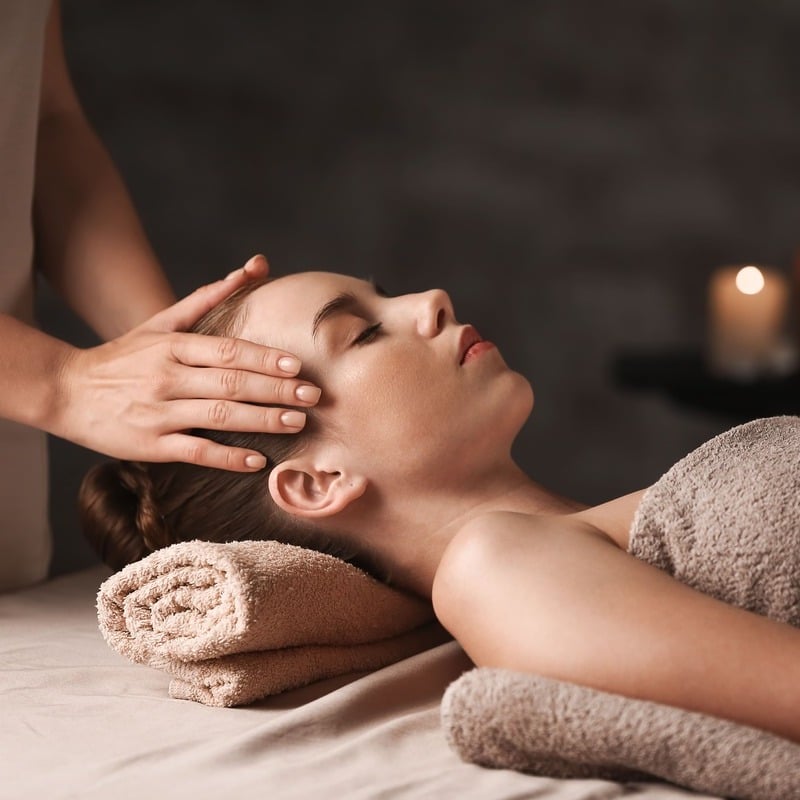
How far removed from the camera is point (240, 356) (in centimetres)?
129

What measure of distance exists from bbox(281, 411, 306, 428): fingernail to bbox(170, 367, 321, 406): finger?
0.01 m

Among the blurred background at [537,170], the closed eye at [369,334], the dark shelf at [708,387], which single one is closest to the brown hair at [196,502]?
the closed eye at [369,334]

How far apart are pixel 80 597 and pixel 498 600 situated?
0.78 meters

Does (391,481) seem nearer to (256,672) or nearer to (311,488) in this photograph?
(311,488)

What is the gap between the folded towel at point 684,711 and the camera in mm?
883

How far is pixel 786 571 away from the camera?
1.06 metres

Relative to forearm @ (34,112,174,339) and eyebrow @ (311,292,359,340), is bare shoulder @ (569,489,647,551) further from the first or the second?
forearm @ (34,112,174,339)

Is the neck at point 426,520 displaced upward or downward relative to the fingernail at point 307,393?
downward

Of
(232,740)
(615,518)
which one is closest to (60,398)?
(232,740)

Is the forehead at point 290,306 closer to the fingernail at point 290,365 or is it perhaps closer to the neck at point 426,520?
the fingernail at point 290,365

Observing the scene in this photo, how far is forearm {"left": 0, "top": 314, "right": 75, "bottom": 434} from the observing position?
1358 millimetres

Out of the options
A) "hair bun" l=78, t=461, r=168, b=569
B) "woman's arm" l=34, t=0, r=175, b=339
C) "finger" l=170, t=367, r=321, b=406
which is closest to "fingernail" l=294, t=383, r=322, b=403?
"finger" l=170, t=367, r=321, b=406

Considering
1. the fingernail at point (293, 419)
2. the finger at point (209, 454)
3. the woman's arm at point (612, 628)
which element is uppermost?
the fingernail at point (293, 419)

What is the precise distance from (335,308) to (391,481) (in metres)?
0.22
